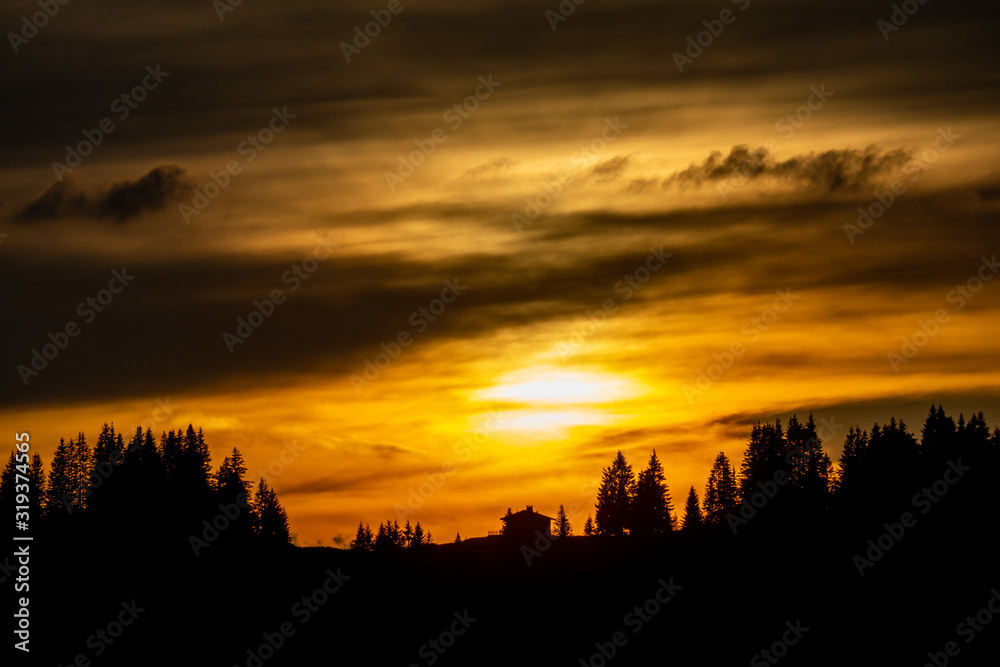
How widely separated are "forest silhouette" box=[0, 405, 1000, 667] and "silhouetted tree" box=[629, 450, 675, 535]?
21.0 meters

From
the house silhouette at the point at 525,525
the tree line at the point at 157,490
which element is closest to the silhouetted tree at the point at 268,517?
the tree line at the point at 157,490

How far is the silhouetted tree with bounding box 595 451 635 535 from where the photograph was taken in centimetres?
18212

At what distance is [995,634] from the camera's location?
9494 cm

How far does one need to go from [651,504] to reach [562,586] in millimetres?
70454

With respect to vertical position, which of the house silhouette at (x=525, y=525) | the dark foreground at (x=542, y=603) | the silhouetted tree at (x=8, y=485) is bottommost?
the dark foreground at (x=542, y=603)

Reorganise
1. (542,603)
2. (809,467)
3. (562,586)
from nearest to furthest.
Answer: (542,603)
(562,586)
(809,467)

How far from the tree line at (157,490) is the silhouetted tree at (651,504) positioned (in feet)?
183

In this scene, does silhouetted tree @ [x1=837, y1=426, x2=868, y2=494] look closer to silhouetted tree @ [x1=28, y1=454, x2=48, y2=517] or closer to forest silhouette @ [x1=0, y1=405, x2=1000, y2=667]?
forest silhouette @ [x1=0, y1=405, x2=1000, y2=667]

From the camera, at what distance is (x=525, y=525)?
154875 millimetres

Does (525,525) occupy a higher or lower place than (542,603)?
higher

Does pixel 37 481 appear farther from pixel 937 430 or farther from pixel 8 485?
pixel 937 430

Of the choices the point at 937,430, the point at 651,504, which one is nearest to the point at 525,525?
the point at 651,504

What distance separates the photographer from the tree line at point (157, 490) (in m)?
152

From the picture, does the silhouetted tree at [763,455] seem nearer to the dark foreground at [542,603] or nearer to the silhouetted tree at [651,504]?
the silhouetted tree at [651,504]
